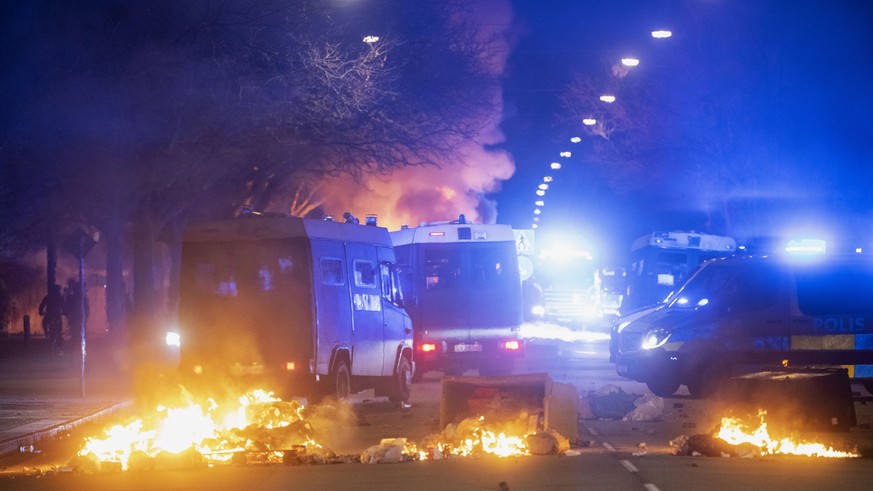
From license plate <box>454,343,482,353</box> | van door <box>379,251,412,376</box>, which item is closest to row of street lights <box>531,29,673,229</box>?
license plate <box>454,343,482,353</box>

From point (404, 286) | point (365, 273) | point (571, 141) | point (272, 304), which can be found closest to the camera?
point (272, 304)

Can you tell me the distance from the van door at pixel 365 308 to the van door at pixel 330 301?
28 cm

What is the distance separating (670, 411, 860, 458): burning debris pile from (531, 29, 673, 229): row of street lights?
1863cm

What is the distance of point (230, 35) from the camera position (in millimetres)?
26438

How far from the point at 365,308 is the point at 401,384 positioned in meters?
1.85

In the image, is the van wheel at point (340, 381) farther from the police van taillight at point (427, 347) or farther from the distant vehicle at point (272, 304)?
the police van taillight at point (427, 347)

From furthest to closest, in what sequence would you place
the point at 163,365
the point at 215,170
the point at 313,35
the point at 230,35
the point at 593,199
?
the point at 593,199 < the point at 215,170 < the point at 163,365 < the point at 313,35 < the point at 230,35

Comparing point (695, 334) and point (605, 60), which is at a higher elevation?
point (605, 60)

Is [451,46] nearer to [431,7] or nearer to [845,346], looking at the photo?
[431,7]

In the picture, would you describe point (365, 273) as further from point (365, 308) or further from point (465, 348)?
point (465, 348)

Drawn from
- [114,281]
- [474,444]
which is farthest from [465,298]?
[474,444]

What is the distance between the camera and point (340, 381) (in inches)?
805

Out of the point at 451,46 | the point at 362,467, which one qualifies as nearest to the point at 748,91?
the point at 451,46

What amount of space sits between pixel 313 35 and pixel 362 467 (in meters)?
16.4
